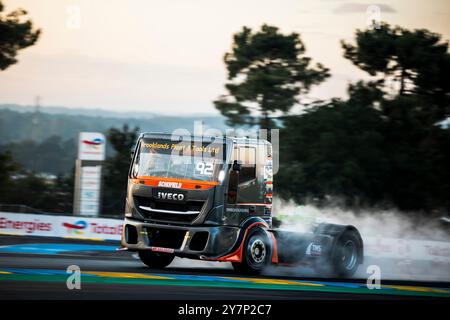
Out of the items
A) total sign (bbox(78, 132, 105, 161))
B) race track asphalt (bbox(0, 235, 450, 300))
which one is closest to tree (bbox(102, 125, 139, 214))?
total sign (bbox(78, 132, 105, 161))

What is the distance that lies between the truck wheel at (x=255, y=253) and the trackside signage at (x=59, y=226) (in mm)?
14412

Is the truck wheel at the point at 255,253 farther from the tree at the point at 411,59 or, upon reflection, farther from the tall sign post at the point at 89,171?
the tree at the point at 411,59

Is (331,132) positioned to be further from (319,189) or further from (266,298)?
(266,298)

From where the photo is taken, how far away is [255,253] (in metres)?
15.1

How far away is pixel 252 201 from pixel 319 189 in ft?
108

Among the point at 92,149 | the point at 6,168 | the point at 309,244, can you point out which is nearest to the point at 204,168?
the point at 309,244

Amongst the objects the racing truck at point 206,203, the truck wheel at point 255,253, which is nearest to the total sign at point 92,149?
the racing truck at point 206,203

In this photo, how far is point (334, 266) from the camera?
16.1m

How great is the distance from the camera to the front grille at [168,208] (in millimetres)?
14516

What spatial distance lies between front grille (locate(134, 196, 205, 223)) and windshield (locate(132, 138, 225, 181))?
19.2 inches

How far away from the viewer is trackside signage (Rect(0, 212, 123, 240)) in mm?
Result: 28641

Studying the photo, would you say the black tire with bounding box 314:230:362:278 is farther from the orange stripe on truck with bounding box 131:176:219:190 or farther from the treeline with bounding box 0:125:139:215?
the treeline with bounding box 0:125:139:215

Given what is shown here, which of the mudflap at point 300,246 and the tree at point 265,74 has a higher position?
Answer: the tree at point 265,74
